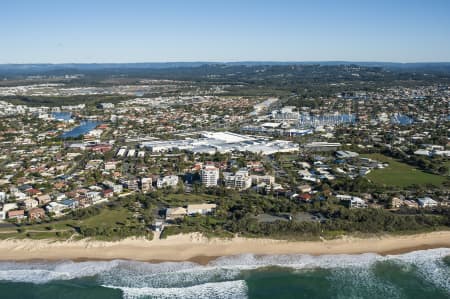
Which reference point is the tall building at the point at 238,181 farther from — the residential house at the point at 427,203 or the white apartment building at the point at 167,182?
the residential house at the point at 427,203

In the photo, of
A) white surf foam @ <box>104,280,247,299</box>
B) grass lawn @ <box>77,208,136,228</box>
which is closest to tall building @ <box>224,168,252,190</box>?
grass lawn @ <box>77,208,136,228</box>

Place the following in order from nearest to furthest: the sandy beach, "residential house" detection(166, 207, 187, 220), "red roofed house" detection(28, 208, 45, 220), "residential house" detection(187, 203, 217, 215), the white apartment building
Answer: the sandy beach → "residential house" detection(166, 207, 187, 220) → "red roofed house" detection(28, 208, 45, 220) → "residential house" detection(187, 203, 217, 215) → the white apartment building

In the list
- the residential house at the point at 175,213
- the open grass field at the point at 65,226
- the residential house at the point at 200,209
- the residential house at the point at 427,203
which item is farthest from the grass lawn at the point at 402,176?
the open grass field at the point at 65,226

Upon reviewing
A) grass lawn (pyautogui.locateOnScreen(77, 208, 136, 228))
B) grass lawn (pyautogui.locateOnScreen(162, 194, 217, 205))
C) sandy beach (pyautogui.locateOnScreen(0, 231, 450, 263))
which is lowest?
sandy beach (pyautogui.locateOnScreen(0, 231, 450, 263))

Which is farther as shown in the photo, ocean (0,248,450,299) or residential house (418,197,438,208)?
residential house (418,197,438,208)

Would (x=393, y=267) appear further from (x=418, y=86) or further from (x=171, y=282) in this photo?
(x=418, y=86)

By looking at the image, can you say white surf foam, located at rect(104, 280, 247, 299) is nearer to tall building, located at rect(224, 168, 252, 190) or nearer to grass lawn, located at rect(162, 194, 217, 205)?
grass lawn, located at rect(162, 194, 217, 205)
